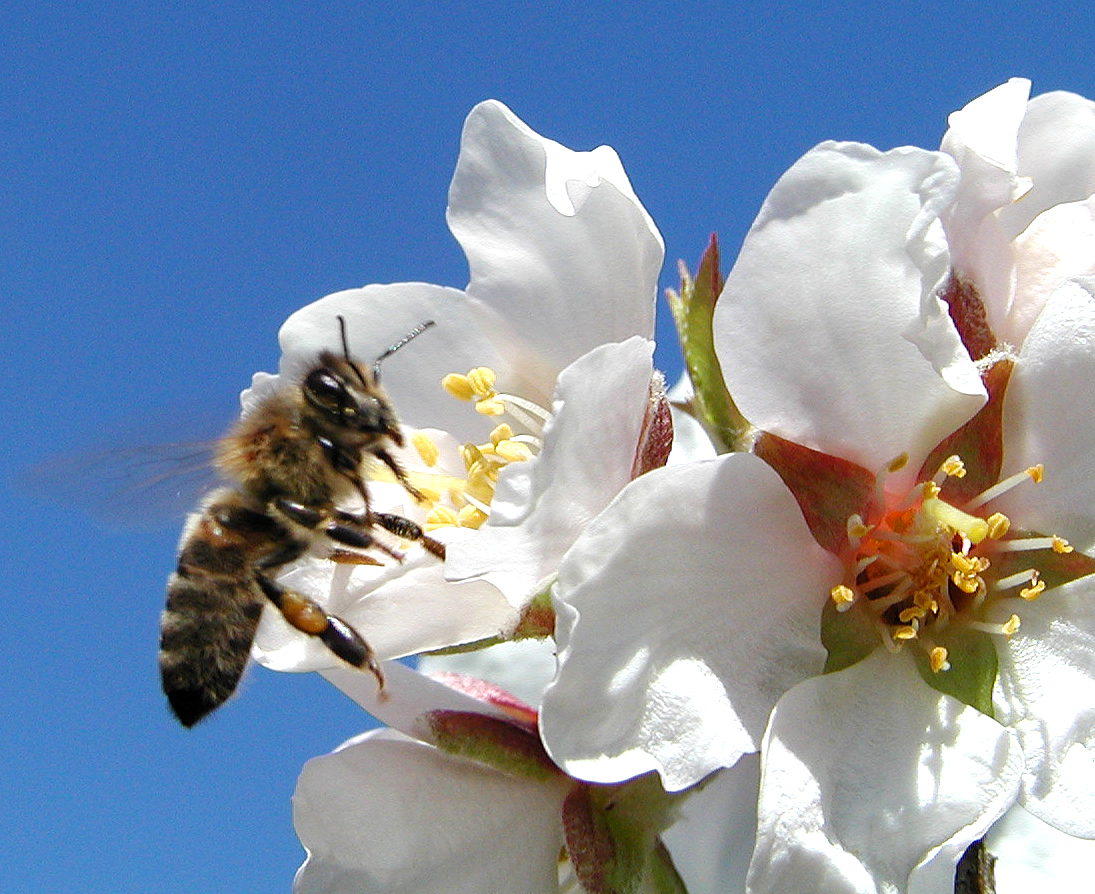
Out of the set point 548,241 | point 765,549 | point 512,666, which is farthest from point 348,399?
point 512,666

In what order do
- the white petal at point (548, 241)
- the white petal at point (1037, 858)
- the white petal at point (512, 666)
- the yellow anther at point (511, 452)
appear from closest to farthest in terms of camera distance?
the white petal at point (548, 241), the yellow anther at point (511, 452), the white petal at point (1037, 858), the white petal at point (512, 666)

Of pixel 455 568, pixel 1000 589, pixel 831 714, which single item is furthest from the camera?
pixel 1000 589

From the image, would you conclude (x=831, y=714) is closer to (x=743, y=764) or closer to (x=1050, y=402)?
(x=743, y=764)

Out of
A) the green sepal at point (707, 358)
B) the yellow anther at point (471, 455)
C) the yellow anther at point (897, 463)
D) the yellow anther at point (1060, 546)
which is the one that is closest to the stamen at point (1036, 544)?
the yellow anther at point (1060, 546)

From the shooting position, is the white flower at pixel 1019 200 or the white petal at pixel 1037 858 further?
the white petal at pixel 1037 858

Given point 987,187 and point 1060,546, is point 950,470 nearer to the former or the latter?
point 1060,546

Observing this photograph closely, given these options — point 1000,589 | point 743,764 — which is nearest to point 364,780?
point 743,764

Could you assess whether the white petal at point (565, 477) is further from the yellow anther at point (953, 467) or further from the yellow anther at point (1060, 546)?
the yellow anther at point (1060, 546)
